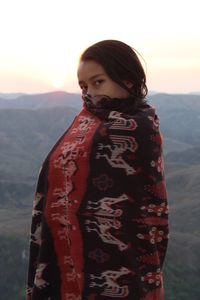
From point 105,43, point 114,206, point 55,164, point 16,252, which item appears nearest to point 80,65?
point 105,43

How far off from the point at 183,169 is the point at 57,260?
3007 cm

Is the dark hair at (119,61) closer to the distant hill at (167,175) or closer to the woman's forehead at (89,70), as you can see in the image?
the woman's forehead at (89,70)

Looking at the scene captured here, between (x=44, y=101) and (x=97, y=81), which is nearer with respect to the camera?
(x=97, y=81)

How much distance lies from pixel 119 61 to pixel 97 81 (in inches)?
3.0

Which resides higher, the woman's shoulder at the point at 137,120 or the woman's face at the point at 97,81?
the woman's face at the point at 97,81

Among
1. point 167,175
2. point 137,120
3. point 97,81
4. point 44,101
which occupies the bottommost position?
point 167,175

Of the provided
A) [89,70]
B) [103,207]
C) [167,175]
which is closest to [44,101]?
[167,175]

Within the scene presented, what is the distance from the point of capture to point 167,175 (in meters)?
29.2

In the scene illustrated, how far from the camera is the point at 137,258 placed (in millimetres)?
1117

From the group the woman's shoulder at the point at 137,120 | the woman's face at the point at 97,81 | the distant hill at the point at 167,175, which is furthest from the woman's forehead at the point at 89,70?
the distant hill at the point at 167,175

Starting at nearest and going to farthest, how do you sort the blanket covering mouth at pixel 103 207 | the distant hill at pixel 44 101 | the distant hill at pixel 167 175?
the blanket covering mouth at pixel 103 207 < the distant hill at pixel 167 175 < the distant hill at pixel 44 101

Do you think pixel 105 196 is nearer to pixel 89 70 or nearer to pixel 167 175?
pixel 89 70

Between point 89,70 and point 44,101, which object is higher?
point 44,101

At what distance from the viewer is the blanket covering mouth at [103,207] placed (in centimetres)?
107
